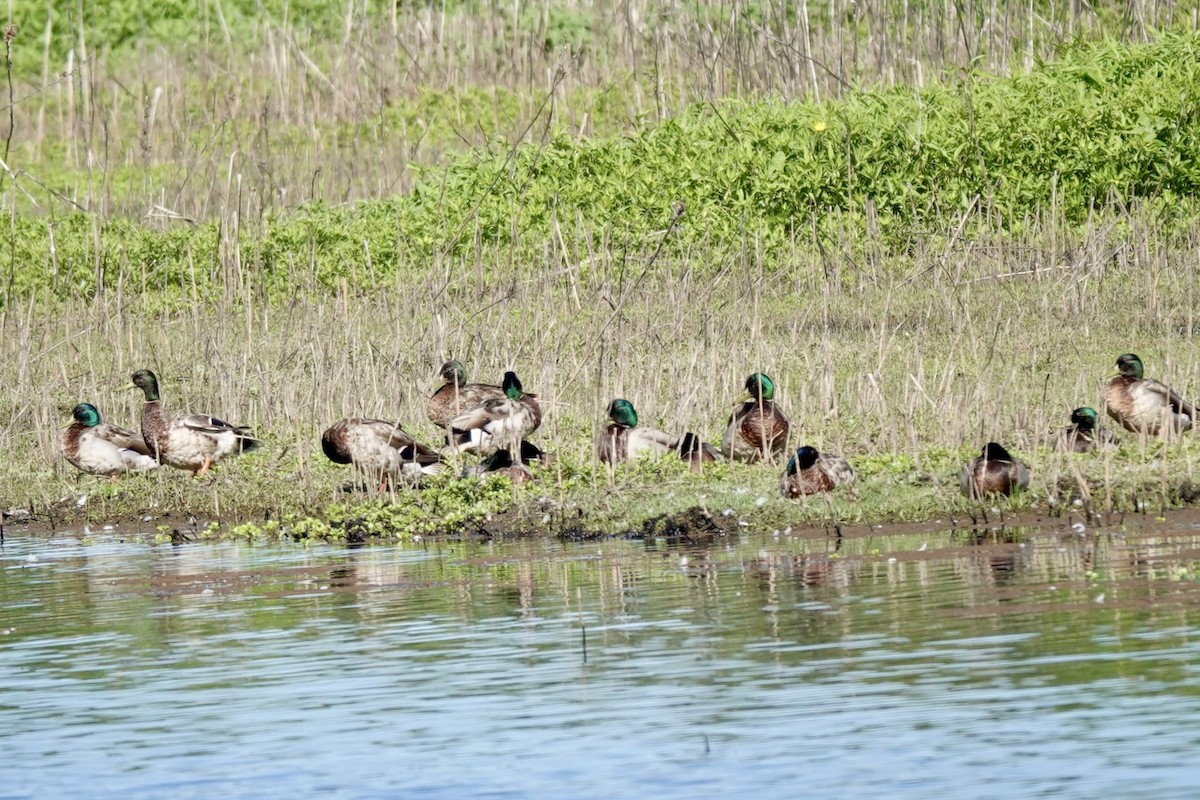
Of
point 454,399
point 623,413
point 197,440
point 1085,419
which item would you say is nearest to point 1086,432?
point 1085,419

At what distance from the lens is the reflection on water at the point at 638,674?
18.2ft

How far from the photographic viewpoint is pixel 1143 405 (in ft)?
37.3

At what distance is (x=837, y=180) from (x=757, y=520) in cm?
909

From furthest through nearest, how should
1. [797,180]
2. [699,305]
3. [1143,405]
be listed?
[797,180] → [699,305] → [1143,405]

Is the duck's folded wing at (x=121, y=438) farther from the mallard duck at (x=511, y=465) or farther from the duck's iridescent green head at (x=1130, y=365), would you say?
the duck's iridescent green head at (x=1130, y=365)

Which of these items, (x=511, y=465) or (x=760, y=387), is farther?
(x=760, y=387)

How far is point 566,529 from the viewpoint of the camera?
10.6 metres

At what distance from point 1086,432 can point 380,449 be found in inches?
161

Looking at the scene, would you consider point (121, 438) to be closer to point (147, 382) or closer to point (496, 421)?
point (147, 382)

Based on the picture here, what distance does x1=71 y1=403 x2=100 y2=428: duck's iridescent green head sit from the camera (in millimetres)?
13734

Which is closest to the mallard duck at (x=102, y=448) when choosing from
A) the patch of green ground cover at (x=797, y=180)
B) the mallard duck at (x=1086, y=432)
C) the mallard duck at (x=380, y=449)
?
the mallard duck at (x=380, y=449)

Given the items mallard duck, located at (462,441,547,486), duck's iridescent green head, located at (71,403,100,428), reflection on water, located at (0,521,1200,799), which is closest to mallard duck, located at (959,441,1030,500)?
reflection on water, located at (0,521,1200,799)

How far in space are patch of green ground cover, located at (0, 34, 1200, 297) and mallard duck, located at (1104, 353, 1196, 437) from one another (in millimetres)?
5311

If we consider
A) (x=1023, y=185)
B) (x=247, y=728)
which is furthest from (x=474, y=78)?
(x=247, y=728)
